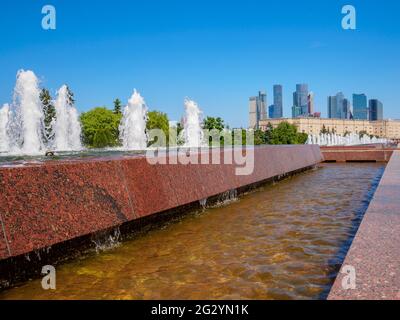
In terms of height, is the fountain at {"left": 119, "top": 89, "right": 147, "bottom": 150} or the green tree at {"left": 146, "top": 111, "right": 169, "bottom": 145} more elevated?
the green tree at {"left": 146, "top": 111, "right": 169, "bottom": 145}

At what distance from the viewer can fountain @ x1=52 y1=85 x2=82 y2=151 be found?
2527 cm

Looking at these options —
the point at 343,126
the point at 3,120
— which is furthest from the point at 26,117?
the point at 343,126

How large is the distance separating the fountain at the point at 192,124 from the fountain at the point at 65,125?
7.56 m

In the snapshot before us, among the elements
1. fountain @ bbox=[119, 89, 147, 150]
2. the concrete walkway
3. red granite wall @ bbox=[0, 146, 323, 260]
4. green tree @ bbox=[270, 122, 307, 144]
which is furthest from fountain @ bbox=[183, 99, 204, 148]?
green tree @ bbox=[270, 122, 307, 144]

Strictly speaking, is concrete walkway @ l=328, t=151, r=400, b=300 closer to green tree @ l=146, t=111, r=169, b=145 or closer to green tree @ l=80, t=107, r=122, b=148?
green tree @ l=80, t=107, r=122, b=148

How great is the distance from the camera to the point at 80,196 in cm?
402

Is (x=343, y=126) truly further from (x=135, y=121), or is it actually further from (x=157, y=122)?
(x=135, y=121)

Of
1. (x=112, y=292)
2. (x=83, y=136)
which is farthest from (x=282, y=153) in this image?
(x=83, y=136)

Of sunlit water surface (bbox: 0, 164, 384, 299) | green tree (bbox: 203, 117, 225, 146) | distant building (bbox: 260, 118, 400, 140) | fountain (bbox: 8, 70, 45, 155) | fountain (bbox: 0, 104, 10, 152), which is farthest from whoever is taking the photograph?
distant building (bbox: 260, 118, 400, 140)

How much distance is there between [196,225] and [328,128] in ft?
506

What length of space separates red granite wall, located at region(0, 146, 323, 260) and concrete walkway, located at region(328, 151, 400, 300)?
257cm

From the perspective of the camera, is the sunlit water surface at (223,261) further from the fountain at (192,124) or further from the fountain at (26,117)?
the fountain at (192,124)

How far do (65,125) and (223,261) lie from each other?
25530 mm

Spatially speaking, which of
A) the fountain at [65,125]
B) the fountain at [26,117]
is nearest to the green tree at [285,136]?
the fountain at [65,125]
